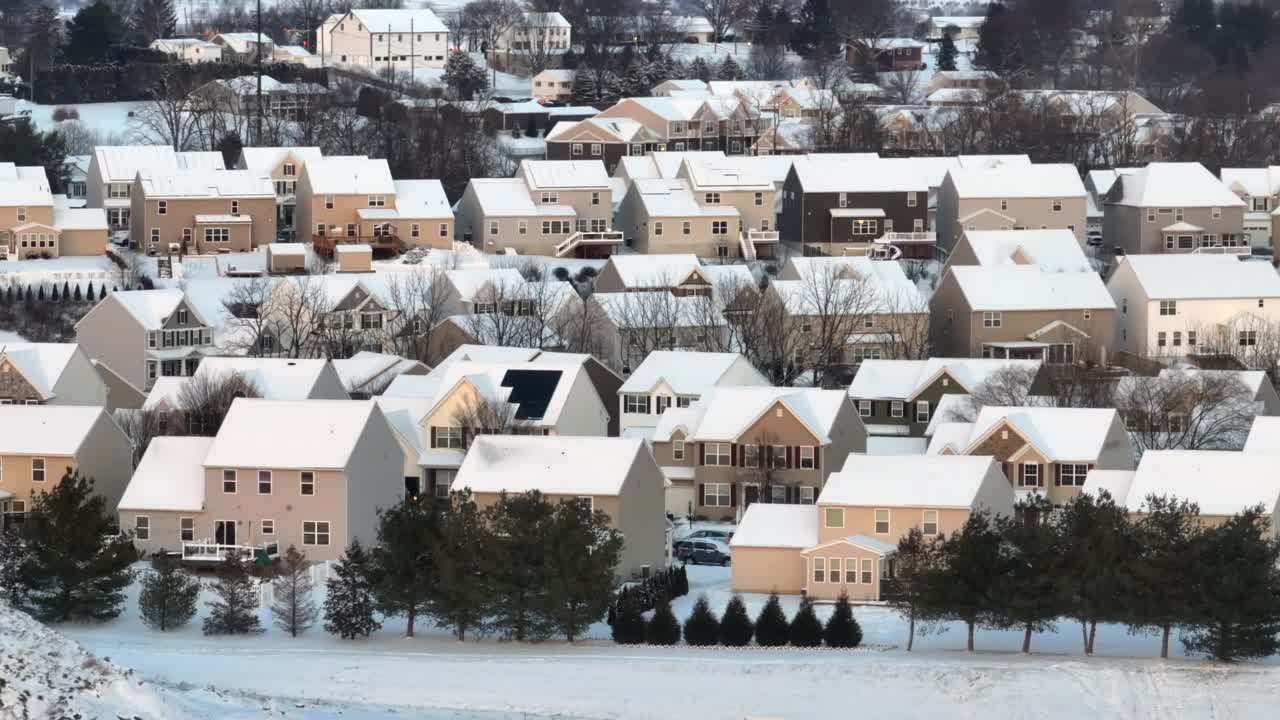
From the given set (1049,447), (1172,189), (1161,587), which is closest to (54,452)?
(1049,447)

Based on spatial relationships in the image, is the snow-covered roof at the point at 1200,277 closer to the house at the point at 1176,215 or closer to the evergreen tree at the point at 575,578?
the house at the point at 1176,215

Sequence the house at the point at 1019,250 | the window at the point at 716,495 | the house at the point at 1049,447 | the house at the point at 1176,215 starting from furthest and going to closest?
the house at the point at 1176,215
the house at the point at 1019,250
the window at the point at 716,495
the house at the point at 1049,447

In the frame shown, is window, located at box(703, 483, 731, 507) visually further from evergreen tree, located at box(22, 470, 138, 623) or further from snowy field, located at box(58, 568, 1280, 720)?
evergreen tree, located at box(22, 470, 138, 623)

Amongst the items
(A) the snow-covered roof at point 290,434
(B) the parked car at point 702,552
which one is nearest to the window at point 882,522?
(B) the parked car at point 702,552

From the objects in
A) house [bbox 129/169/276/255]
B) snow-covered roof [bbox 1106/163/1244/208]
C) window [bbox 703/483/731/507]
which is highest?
snow-covered roof [bbox 1106/163/1244/208]

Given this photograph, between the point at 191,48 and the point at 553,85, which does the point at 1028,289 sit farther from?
the point at 191,48

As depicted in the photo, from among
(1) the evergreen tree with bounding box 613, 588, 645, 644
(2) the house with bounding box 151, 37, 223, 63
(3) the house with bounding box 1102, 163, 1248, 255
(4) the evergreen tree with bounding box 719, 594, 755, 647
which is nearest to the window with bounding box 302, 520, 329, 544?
(1) the evergreen tree with bounding box 613, 588, 645, 644

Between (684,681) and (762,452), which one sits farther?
(762,452)
